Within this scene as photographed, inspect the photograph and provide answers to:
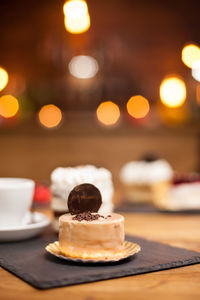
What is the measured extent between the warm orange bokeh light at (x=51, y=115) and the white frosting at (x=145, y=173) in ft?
16.1

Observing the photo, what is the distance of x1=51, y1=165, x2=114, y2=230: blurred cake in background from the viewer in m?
1.77

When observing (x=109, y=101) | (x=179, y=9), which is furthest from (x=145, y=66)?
(x=179, y=9)

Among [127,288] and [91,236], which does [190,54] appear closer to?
[91,236]

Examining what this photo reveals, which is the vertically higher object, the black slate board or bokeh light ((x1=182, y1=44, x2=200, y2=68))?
bokeh light ((x1=182, y1=44, x2=200, y2=68))

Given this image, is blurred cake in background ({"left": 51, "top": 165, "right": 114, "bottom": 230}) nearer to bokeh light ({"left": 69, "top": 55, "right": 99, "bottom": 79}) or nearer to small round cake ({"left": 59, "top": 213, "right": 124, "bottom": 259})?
small round cake ({"left": 59, "top": 213, "right": 124, "bottom": 259})

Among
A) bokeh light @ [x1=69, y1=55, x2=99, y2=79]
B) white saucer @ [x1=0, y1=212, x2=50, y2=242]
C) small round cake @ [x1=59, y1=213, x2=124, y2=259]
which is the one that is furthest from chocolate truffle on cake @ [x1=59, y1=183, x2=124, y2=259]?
bokeh light @ [x1=69, y1=55, x2=99, y2=79]

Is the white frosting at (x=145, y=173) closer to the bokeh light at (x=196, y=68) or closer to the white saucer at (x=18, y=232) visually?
the bokeh light at (x=196, y=68)

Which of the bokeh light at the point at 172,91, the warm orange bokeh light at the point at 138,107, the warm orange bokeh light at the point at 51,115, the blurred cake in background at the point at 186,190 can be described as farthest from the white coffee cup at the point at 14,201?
the warm orange bokeh light at the point at 51,115

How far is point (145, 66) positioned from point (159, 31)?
6.20 feet

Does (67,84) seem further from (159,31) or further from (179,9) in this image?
(179,9)

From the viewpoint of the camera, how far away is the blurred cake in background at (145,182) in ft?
10.4

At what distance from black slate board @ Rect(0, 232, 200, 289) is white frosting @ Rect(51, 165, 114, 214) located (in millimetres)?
282

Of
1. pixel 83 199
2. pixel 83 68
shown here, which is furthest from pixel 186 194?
pixel 83 68

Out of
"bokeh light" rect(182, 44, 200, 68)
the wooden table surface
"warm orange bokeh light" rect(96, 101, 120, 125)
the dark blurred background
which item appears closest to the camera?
the wooden table surface
